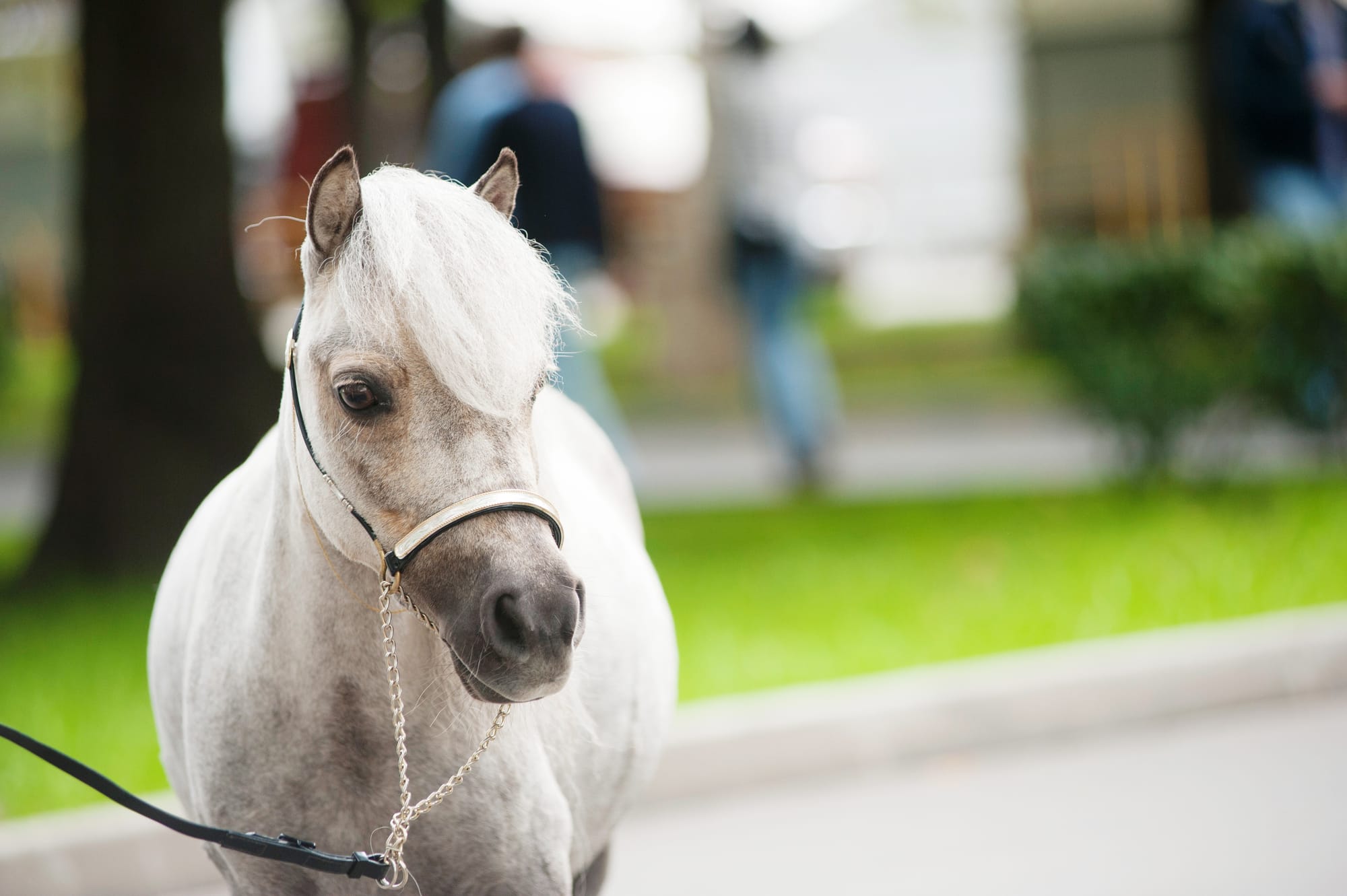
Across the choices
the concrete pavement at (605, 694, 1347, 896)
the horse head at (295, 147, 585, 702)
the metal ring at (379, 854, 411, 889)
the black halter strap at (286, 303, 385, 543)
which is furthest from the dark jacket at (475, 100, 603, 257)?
the metal ring at (379, 854, 411, 889)

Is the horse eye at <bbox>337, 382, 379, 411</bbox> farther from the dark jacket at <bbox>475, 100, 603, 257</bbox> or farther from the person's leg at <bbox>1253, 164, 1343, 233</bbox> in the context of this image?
the person's leg at <bbox>1253, 164, 1343, 233</bbox>

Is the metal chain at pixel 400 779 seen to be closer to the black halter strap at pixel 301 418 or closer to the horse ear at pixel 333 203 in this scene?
the black halter strap at pixel 301 418

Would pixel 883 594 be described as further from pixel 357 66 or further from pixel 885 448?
pixel 357 66

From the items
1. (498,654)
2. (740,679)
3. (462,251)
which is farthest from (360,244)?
(740,679)

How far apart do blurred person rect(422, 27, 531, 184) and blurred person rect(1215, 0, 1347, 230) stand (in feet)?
15.9

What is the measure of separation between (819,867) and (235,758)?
2.24m

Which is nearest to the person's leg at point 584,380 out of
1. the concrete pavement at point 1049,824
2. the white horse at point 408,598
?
the concrete pavement at point 1049,824

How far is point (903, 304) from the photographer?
22625mm

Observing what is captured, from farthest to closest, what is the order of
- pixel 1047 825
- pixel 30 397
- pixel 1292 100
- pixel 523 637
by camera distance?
pixel 30 397, pixel 1292 100, pixel 1047 825, pixel 523 637

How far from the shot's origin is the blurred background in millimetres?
4527

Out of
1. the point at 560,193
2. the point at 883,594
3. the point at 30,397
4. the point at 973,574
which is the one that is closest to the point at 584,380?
the point at 560,193

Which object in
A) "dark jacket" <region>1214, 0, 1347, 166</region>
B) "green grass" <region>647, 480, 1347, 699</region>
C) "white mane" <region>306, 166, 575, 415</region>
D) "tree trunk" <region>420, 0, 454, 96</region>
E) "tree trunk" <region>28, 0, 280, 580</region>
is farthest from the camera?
"tree trunk" <region>420, 0, 454, 96</region>

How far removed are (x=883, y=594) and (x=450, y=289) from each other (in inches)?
191

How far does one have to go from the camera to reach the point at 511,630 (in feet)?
6.22
